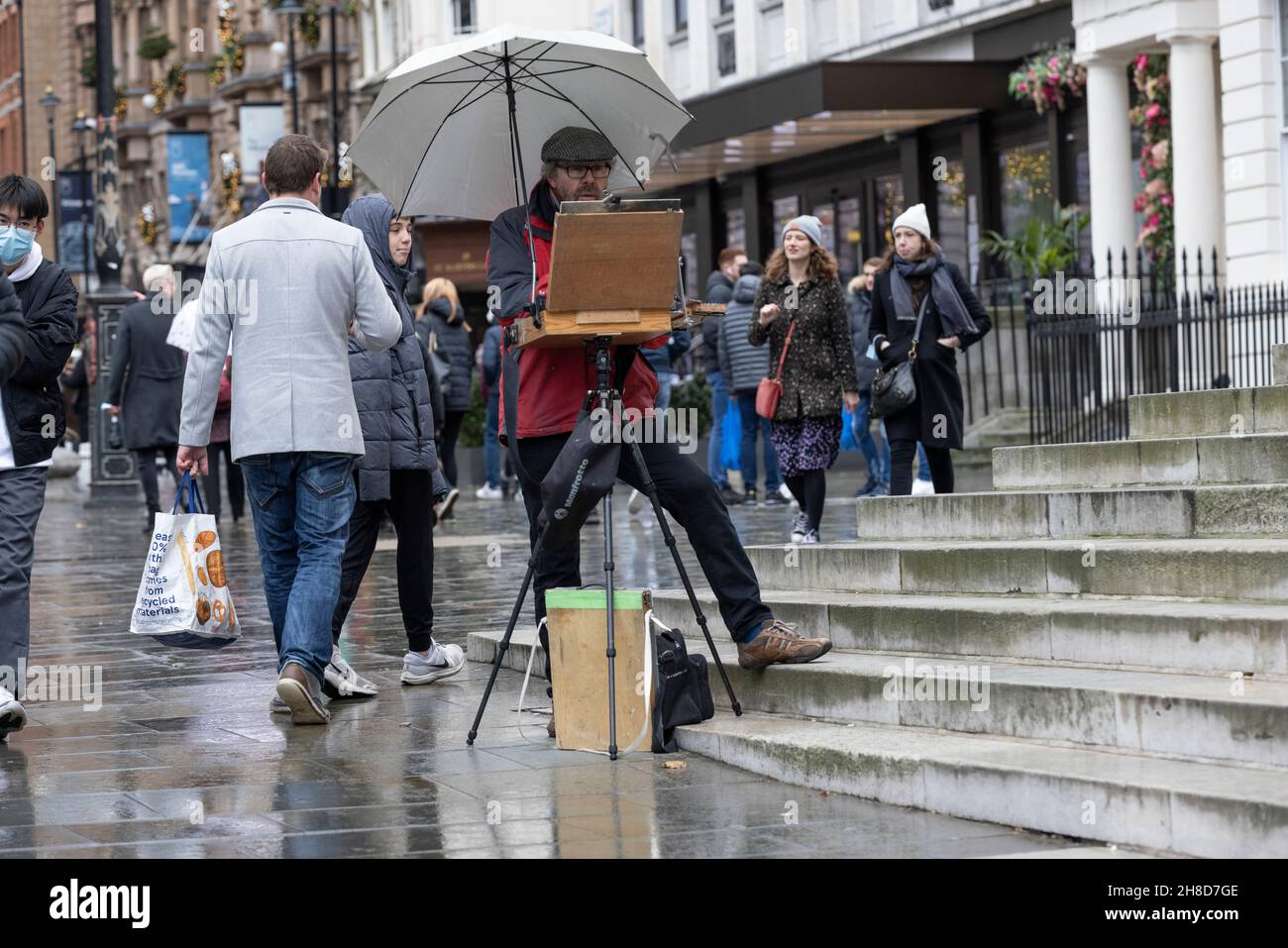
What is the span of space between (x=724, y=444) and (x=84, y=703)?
37.8ft

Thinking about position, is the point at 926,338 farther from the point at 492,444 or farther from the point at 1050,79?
the point at 1050,79

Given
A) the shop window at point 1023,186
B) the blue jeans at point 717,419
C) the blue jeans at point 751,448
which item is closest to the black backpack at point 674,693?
the blue jeans at point 751,448

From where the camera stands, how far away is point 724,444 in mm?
19891

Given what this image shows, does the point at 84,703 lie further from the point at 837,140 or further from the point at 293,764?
the point at 837,140

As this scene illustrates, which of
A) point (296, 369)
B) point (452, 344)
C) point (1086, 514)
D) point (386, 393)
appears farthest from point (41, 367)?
point (452, 344)

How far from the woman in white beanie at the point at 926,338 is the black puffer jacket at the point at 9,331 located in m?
5.19

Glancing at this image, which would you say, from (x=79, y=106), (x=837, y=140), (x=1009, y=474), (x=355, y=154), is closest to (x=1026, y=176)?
(x=837, y=140)

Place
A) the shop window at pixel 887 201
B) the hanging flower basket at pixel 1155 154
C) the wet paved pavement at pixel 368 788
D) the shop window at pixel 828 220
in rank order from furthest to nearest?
the shop window at pixel 828 220
the shop window at pixel 887 201
the hanging flower basket at pixel 1155 154
the wet paved pavement at pixel 368 788

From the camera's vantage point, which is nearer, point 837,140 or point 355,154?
point 355,154

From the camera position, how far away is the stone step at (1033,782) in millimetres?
5430

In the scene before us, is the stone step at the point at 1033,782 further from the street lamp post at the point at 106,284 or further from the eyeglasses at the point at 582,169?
the street lamp post at the point at 106,284

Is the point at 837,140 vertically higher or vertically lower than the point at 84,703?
higher
